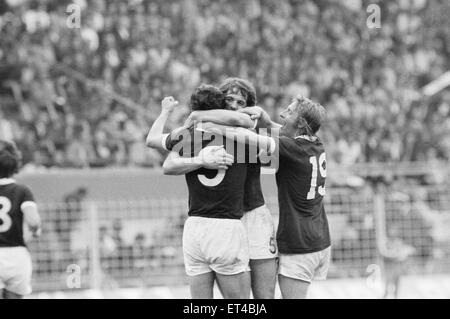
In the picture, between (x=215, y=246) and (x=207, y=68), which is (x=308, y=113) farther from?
(x=207, y=68)

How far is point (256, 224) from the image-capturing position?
6844 mm

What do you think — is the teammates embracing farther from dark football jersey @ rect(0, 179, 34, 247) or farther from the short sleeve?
dark football jersey @ rect(0, 179, 34, 247)

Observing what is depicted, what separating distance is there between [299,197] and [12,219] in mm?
2617

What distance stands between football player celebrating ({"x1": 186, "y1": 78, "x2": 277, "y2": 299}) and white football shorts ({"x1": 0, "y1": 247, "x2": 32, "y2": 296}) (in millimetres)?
2310

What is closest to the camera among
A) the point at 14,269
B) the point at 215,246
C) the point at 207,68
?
the point at 215,246

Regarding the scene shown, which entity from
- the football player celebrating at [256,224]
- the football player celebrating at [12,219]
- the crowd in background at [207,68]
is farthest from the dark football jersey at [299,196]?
the crowd in background at [207,68]

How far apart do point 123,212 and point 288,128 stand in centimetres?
610

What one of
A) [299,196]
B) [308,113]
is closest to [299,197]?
[299,196]

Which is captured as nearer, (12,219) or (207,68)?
(12,219)

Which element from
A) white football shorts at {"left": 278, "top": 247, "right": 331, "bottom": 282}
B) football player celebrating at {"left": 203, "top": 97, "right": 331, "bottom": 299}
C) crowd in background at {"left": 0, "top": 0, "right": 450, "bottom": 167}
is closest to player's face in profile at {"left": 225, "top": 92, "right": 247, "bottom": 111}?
football player celebrating at {"left": 203, "top": 97, "right": 331, "bottom": 299}

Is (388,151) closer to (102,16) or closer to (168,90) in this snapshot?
(168,90)

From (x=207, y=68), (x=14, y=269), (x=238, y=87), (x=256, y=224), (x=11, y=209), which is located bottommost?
(x=14, y=269)

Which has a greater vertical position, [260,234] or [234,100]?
[234,100]
